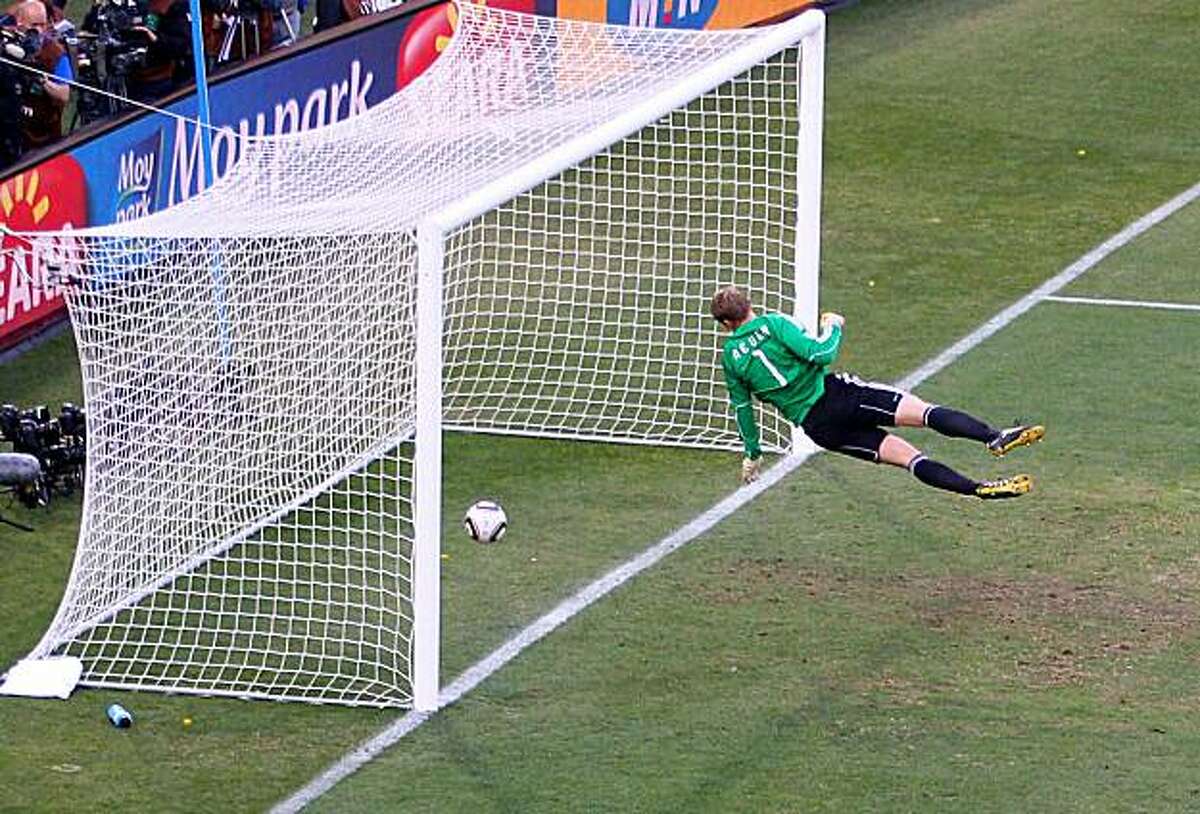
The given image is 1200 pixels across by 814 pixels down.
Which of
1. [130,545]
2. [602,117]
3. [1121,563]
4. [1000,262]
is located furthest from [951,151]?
[130,545]

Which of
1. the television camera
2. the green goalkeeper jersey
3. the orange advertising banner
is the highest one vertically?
the green goalkeeper jersey

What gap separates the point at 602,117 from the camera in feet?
48.8

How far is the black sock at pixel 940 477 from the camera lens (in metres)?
12.5

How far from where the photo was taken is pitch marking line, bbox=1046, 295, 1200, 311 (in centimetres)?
1688

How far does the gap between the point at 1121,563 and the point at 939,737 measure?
7.46ft

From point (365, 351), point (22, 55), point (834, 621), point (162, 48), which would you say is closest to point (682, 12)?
point (162, 48)

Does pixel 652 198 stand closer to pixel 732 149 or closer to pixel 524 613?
pixel 732 149

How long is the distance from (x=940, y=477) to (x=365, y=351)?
10.1 ft

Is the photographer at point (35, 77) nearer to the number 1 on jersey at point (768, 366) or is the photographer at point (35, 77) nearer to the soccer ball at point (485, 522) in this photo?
the soccer ball at point (485, 522)

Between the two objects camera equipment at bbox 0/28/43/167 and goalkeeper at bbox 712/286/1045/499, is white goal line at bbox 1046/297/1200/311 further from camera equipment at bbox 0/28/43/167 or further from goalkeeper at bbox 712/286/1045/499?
camera equipment at bbox 0/28/43/167

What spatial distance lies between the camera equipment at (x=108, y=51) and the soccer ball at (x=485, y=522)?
6.44 m

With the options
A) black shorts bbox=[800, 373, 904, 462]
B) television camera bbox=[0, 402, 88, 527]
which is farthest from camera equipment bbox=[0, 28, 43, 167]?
black shorts bbox=[800, 373, 904, 462]

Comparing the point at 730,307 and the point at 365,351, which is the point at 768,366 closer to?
the point at 730,307

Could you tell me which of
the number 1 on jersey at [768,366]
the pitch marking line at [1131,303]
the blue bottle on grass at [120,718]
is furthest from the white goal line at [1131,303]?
the blue bottle on grass at [120,718]
